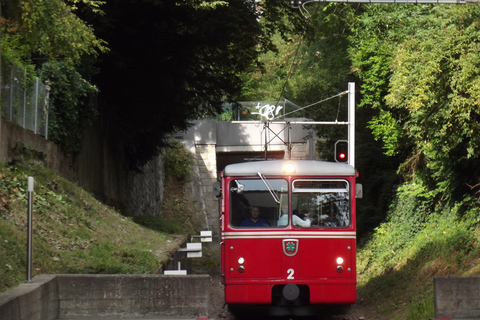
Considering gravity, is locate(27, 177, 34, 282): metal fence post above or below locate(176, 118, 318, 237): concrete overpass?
below

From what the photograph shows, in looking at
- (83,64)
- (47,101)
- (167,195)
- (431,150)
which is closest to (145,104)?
(83,64)

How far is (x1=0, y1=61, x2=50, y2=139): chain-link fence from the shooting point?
1717 centimetres

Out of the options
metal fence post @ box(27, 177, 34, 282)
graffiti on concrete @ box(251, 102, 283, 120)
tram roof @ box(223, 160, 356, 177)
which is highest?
graffiti on concrete @ box(251, 102, 283, 120)

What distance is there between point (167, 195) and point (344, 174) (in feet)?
98.9

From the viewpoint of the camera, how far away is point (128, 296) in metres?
11.5

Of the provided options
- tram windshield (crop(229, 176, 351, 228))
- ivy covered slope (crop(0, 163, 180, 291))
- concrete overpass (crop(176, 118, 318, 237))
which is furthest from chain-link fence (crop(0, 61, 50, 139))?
concrete overpass (crop(176, 118, 318, 237))

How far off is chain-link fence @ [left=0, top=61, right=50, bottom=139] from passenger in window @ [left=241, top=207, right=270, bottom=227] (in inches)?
230

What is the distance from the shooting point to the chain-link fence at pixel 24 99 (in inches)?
676

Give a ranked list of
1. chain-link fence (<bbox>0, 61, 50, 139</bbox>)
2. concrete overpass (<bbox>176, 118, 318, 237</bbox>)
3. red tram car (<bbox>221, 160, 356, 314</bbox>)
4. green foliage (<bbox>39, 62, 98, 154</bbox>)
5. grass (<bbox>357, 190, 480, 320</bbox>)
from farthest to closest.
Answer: concrete overpass (<bbox>176, 118, 318, 237</bbox>)
green foliage (<bbox>39, 62, 98, 154</bbox>)
grass (<bbox>357, 190, 480, 320</bbox>)
chain-link fence (<bbox>0, 61, 50, 139</bbox>)
red tram car (<bbox>221, 160, 356, 314</bbox>)

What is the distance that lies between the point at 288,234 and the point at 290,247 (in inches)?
→ 8.7

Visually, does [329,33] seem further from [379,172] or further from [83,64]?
[83,64]

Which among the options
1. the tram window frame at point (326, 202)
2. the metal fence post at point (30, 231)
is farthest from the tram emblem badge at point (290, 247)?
the metal fence post at point (30, 231)

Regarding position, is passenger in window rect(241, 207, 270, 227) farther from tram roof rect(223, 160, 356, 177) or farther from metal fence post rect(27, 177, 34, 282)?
metal fence post rect(27, 177, 34, 282)

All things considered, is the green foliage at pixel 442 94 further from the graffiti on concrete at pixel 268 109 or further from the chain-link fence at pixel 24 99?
the graffiti on concrete at pixel 268 109
